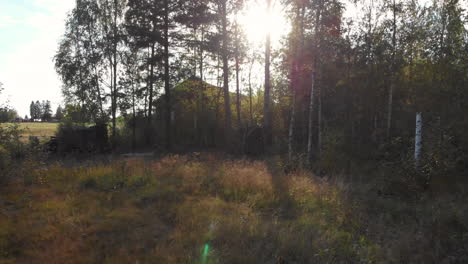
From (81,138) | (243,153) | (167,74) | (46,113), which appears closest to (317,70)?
(243,153)

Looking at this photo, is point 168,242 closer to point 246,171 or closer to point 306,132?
point 246,171

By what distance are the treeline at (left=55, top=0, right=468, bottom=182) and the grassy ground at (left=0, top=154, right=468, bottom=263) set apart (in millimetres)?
3938

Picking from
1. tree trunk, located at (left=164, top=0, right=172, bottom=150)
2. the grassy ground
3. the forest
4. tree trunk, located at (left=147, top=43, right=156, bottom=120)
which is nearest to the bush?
the forest

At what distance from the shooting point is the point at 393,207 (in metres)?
6.42

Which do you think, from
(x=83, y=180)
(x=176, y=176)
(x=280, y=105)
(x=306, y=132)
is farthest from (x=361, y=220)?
(x=280, y=105)

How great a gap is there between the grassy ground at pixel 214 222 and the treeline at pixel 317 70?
12.9 feet

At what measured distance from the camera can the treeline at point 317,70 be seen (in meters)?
8.96

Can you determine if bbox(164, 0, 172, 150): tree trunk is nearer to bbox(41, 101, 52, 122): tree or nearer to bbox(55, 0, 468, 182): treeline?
bbox(55, 0, 468, 182): treeline

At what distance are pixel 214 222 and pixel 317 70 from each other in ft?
40.0

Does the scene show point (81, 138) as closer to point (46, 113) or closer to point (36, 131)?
point (36, 131)

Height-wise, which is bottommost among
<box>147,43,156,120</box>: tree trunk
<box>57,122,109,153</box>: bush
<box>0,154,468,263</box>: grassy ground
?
<box>0,154,468,263</box>: grassy ground

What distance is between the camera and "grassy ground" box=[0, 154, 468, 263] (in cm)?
373

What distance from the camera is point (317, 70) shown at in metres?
14.5

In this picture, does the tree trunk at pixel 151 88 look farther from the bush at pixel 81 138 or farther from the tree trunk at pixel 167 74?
the bush at pixel 81 138
